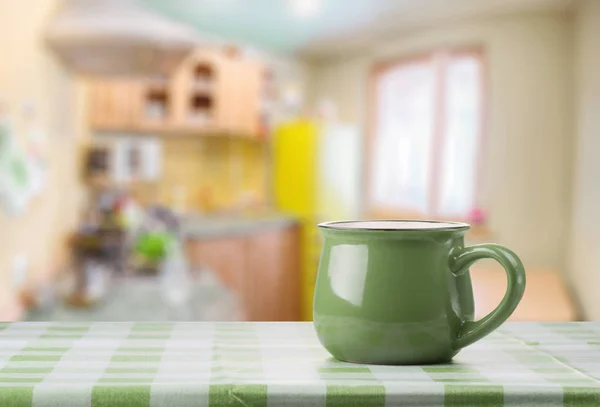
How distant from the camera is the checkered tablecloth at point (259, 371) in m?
0.39

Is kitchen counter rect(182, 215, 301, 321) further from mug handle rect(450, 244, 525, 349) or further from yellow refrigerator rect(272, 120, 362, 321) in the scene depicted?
mug handle rect(450, 244, 525, 349)

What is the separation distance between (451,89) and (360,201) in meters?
1.11

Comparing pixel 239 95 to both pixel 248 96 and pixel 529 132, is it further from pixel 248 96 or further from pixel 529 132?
pixel 529 132

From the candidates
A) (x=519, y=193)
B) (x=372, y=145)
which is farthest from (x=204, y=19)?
(x=519, y=193)

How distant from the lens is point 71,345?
0.52 metres

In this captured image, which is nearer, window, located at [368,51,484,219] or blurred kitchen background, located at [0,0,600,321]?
blurred kitchen background, located at [0,0,600,321]

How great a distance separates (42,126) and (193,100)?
2120 millimetres

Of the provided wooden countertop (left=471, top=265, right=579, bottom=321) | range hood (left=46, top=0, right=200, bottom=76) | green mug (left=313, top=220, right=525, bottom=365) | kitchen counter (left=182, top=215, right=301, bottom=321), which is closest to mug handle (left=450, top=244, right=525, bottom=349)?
green mug (left=313, top=220, right=525, bottom=365)

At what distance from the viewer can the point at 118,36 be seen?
7.73ft

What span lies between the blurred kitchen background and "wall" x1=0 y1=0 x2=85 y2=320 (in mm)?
23

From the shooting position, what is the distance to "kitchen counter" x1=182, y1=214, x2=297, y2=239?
3.54 m

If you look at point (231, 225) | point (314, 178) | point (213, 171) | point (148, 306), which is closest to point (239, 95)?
point (213, 171)

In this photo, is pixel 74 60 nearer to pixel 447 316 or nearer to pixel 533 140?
pixel 447 316

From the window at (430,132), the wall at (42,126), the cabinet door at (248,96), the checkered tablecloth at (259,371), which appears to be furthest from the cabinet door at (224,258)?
the checkered tablecloth at (259,371)
